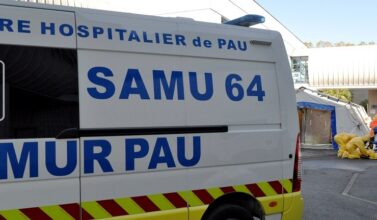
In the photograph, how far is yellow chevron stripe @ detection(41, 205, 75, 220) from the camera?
142 inches

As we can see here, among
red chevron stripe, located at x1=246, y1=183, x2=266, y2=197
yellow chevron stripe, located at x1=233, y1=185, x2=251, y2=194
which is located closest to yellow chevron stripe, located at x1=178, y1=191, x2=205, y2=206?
yellow chevron stripe, located at x1=233, y1=185, x2=251, y2=194

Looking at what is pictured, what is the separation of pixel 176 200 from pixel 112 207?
63cm

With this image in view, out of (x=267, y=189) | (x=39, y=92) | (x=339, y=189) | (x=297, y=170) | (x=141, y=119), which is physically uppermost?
(x=39, y=92)

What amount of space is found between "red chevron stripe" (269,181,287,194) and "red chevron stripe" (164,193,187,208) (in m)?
1.09

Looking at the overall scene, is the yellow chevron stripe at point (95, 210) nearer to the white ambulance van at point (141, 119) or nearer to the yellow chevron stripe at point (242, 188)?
the white ambulance van at point (141, 119)

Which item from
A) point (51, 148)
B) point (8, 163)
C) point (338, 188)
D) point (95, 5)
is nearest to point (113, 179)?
point (51, 148)

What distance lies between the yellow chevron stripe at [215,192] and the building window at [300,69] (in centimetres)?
3386

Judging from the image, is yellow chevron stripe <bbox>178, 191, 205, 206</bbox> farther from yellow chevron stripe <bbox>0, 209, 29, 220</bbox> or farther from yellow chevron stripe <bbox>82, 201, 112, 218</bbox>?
yellow chevron stripe <bbox>0, 209, 29, 220</bbox>

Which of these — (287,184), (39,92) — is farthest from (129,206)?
(287,184)

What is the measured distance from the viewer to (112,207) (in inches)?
154

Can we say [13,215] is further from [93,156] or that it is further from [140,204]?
[140,204]

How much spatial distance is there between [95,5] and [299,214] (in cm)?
1635

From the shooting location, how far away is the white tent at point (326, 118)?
2070 cm

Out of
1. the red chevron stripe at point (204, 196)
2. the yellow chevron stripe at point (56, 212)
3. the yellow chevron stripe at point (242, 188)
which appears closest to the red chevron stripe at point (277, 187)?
the yellow chevron stripe at point (242, 188)
